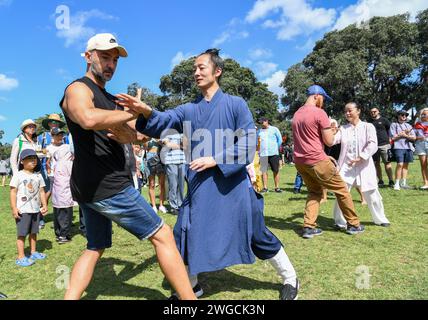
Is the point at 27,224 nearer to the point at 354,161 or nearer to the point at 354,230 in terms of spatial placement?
the point at 354,230

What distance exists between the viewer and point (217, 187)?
10.3 feet

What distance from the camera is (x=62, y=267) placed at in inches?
174

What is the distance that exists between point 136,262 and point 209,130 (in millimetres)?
2166

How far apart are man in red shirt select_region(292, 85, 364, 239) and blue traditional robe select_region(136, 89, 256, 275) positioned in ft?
6.99

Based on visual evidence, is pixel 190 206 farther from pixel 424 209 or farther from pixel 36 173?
pixel 424 209

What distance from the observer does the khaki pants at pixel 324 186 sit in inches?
199

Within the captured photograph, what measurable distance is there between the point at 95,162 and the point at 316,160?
129 inches

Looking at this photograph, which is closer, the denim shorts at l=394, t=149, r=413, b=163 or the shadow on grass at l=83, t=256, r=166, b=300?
the shadow on grass at l=83, t=256, r=166, b=300

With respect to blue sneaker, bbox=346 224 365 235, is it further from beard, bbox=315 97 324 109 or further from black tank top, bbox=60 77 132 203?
black tank top, bbox=60 77 132 203

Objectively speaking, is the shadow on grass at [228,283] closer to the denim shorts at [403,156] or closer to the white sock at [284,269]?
the white sock at [284,269]

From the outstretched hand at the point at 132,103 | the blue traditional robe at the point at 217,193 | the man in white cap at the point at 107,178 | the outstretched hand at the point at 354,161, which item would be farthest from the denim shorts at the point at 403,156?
the outstretched hand at the point at 132,103

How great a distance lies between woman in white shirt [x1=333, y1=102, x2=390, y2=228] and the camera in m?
5.61

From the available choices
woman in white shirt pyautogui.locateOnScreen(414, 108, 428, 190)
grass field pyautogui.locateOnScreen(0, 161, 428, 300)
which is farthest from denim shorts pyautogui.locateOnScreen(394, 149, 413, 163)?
grass field pyautogui.locateOnScreen(0, 161, 428, 300)

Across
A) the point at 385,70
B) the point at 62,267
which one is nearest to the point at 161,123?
the point at 62,267
